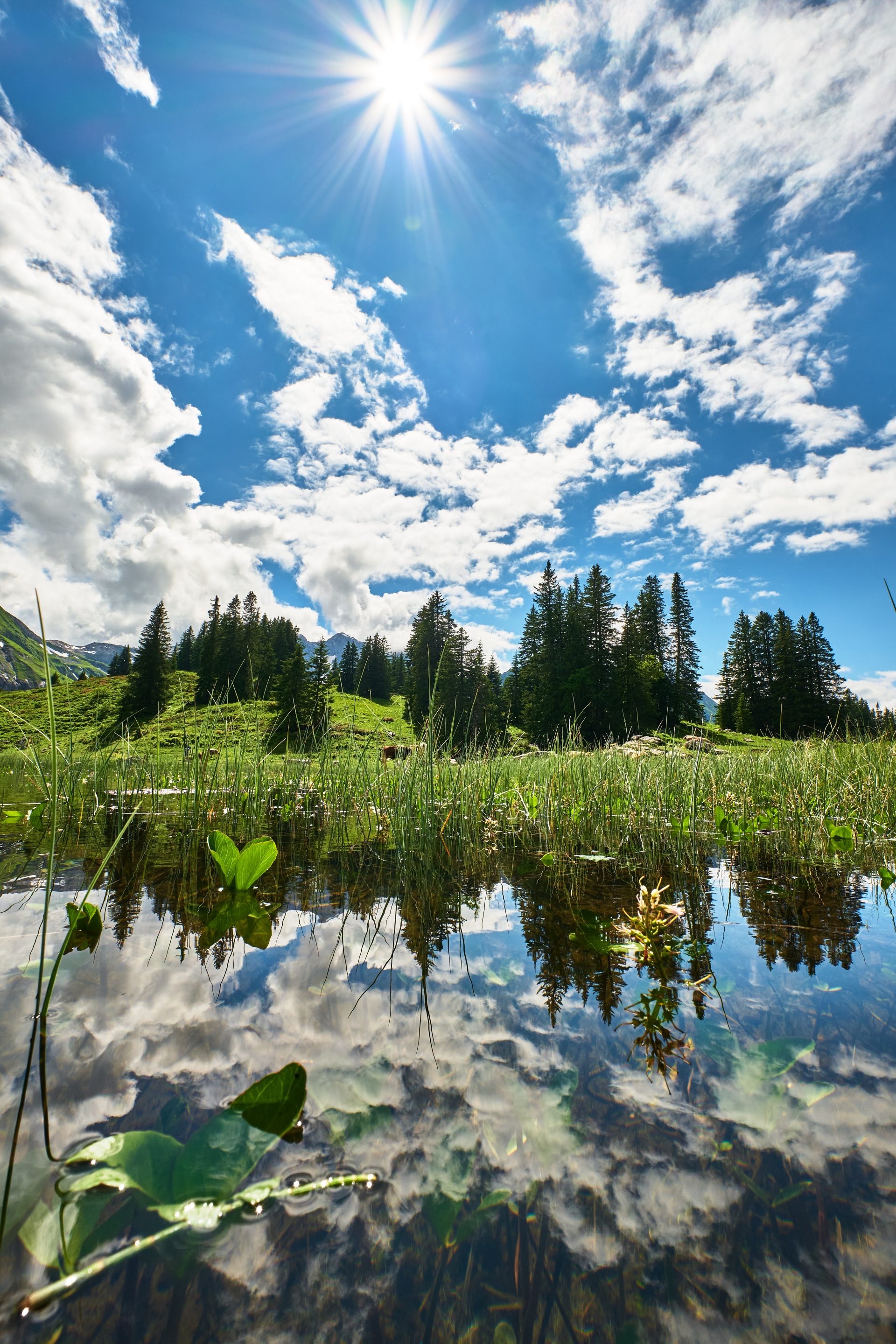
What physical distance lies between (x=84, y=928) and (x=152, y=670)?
116 ft

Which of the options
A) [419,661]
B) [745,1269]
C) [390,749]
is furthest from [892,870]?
[419,661]

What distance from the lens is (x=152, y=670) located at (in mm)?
32719

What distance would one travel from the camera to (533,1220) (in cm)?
84

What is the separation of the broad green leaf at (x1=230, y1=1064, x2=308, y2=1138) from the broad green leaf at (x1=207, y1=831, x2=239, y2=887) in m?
1.42

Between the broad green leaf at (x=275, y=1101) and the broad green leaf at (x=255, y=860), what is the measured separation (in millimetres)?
1334

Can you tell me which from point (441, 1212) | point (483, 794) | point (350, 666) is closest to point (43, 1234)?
point (441, 1212)

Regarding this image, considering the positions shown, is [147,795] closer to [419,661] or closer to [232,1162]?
[232,1162]

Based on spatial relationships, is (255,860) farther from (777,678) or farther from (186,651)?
(186,651)

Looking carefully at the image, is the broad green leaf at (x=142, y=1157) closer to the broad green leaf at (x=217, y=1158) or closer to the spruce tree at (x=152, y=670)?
the broad green leaf at (x=217, y=1158)

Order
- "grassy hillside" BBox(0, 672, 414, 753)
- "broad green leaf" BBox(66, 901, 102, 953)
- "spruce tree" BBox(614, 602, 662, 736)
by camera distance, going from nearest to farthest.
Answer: "broad green leaf" BBox(66, 901, 102, 953), "grassy hillside" BBox(0, 672, 414, 753), "spruce tree" BBox(614, 602, 662, 736)

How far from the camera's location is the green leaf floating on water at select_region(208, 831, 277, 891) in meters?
2.42

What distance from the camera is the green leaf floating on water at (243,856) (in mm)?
2424

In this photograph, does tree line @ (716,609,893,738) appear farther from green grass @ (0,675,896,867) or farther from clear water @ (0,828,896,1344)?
clear water @ (0,828,896,1344)

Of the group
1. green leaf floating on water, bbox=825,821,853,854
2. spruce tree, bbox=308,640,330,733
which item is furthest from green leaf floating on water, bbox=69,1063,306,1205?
green leaf floating on water, bbox=825,821,853,854
